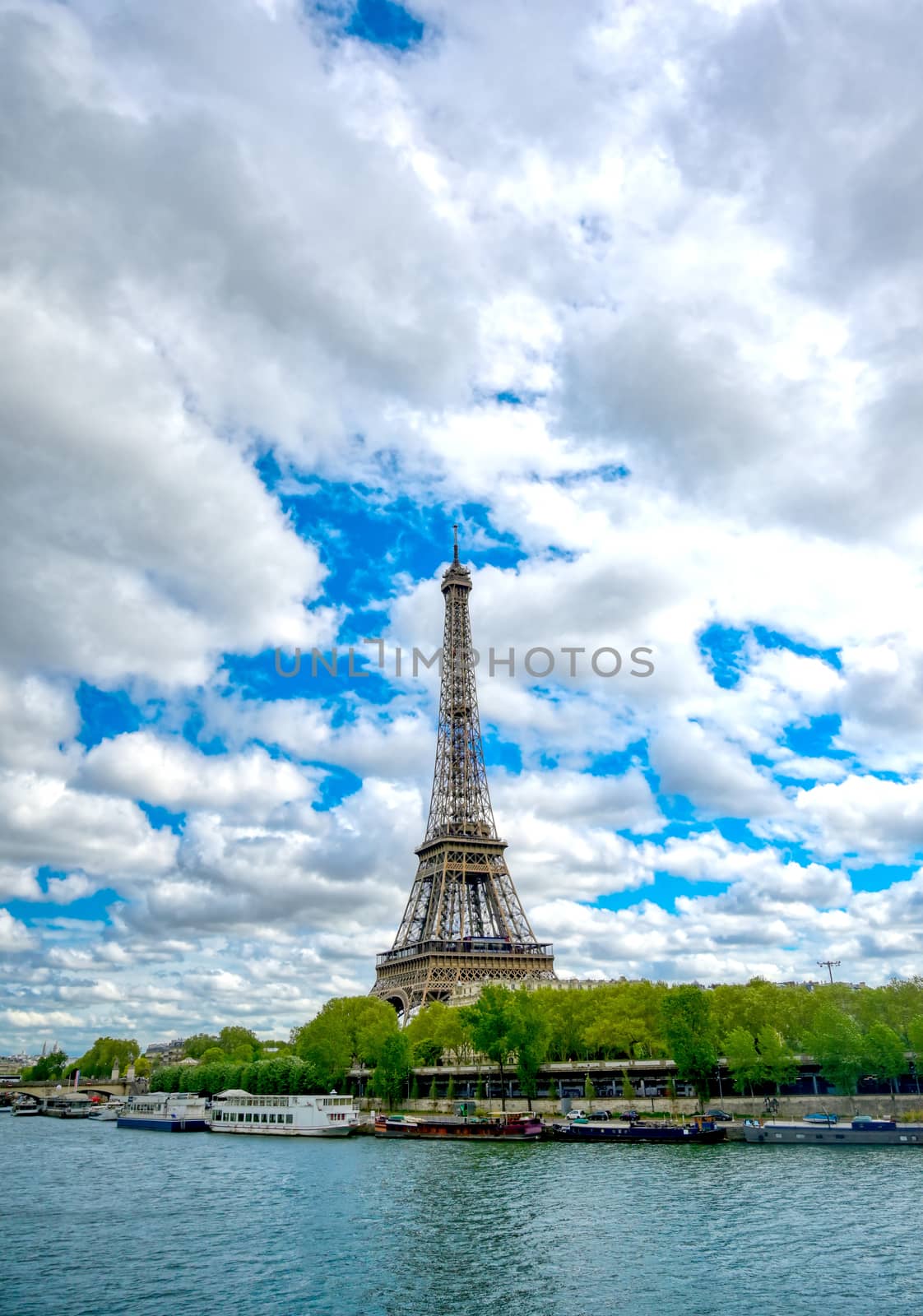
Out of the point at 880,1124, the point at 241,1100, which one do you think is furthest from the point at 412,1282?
the point at 241,1100

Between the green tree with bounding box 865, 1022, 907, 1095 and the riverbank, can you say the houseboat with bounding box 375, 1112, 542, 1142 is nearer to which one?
the riverbank

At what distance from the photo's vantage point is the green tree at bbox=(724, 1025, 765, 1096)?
84000 mm

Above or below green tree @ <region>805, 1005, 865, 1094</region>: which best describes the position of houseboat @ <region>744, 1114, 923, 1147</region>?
below

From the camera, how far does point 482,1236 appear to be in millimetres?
40531

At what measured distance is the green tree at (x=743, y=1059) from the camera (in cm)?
8400

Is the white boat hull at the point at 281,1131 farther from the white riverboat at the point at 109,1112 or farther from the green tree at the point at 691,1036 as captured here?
the white riverboat at the point at 109,1112

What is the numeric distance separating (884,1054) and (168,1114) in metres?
71.8

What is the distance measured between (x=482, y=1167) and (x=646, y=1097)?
36931 millimetres

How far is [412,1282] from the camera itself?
3384cm

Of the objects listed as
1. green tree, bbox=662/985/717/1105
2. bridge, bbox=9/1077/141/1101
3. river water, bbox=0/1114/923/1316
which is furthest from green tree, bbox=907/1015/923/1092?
bridge, bbox=9/1077/141/1101

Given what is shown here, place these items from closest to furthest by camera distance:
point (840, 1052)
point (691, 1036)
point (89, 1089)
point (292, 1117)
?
1. point (840, 1052)
2. point (691, 1036)
3. point (292, 1117)
4. point (89, 1089)

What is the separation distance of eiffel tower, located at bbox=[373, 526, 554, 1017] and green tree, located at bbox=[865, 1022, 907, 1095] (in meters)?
57.2

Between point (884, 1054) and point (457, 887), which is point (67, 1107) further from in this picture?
point (884, 1054)

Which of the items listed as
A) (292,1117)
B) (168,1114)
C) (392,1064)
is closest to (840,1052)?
(392,1064)
